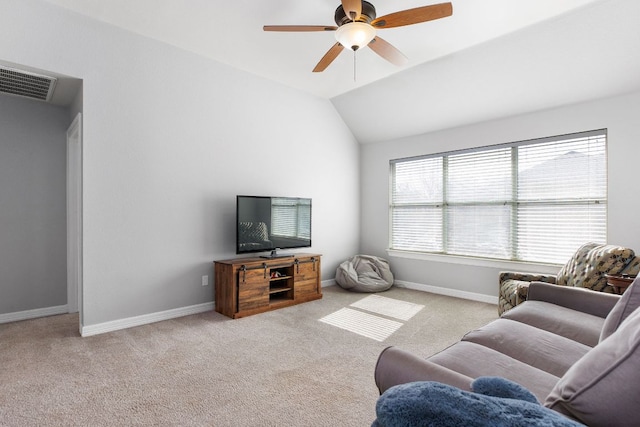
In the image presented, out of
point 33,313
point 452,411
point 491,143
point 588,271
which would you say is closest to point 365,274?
point 491,143

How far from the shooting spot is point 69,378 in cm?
229

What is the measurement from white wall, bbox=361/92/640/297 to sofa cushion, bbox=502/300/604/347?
198cm

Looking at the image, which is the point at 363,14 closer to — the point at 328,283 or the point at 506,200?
the point at 506,200

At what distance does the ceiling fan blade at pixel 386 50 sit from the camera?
2.75m

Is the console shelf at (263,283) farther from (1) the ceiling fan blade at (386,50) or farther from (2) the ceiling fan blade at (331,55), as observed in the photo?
(1) the ceiling fan blade at (386,50)

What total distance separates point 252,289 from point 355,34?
2713mm

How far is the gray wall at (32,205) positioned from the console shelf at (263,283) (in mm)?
1827

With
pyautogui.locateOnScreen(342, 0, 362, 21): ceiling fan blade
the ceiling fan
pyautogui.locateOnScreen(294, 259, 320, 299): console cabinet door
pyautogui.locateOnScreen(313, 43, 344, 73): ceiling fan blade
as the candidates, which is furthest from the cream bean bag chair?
pyautogui.locateOnScreen(342, 0, 362, 21): ceiling fan blade

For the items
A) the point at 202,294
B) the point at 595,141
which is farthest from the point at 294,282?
the point at 595,141

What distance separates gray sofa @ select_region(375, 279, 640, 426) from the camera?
2.68 feet

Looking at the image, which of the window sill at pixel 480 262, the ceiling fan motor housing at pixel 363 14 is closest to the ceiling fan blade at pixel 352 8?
the ceiling fan motor housing at pixel 363 14

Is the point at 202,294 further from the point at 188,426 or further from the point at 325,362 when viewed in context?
the point at 188,426

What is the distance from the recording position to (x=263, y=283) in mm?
3838

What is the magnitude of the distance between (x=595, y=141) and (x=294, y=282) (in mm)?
3736
